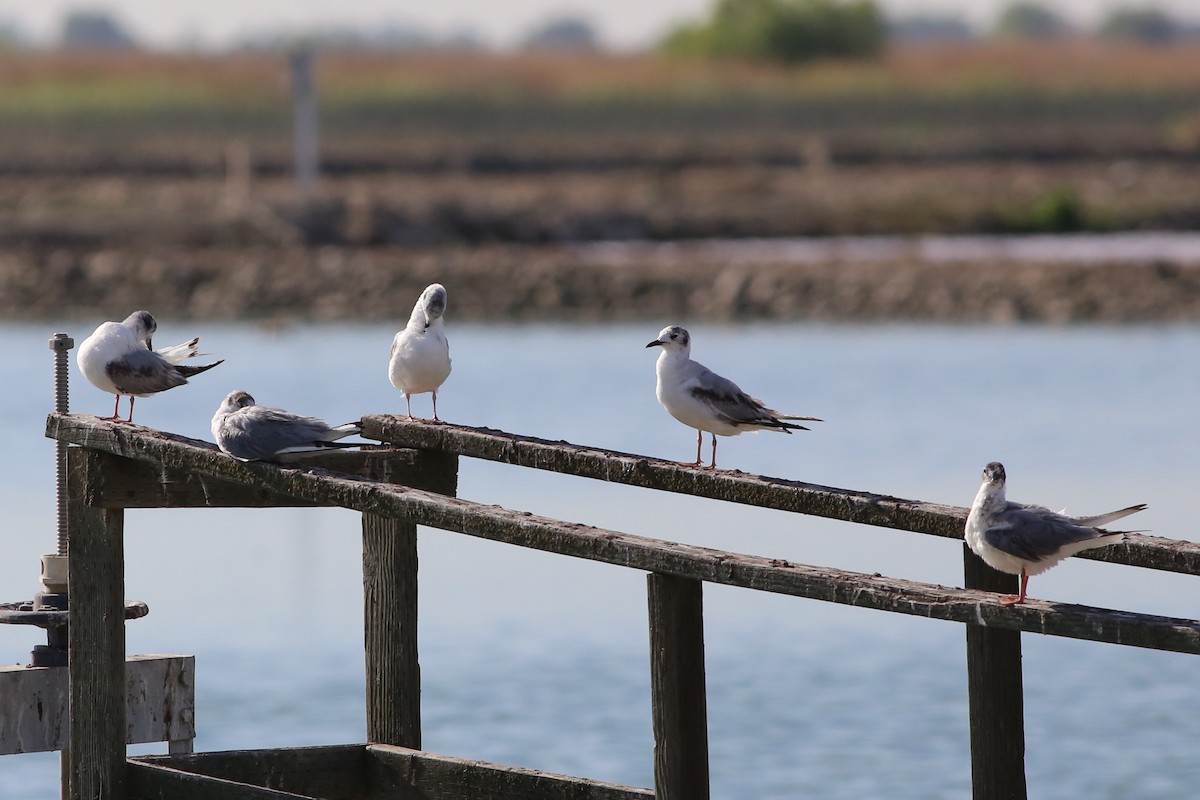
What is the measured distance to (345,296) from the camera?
34750 mm

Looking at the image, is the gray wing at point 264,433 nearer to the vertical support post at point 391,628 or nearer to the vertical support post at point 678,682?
the vertical support post at point 391,628

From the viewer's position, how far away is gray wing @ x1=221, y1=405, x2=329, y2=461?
7109mm

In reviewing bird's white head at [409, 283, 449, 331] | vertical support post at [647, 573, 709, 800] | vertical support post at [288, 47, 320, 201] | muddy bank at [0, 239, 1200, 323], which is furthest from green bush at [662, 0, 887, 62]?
vertical support post at [647, 573, 709, 800]

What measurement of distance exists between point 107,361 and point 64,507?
0.54m

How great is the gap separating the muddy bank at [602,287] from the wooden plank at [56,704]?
26.0 meters

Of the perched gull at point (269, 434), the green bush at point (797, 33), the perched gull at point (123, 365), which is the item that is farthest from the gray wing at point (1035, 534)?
the green bush at point (797, 33)

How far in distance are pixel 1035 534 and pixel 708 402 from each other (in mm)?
1909

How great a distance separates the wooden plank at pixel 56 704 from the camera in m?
7.87

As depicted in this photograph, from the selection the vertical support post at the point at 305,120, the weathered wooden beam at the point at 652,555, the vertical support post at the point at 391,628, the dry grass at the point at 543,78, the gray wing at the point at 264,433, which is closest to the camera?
the weathered wooden beam at the point at 652,555

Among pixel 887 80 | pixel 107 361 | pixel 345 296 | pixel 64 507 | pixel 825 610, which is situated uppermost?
pixel 887 80

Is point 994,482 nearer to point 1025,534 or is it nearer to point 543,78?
point 1025,534

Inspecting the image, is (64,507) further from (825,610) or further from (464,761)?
(825,610)

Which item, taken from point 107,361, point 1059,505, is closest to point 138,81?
point 1059,505

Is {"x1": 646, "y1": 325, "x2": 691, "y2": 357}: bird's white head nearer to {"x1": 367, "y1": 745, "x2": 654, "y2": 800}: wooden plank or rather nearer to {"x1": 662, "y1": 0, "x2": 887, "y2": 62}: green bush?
{"x1": 367, "y1": 745, "x2": 654, "y2": 800}: wooden plank
